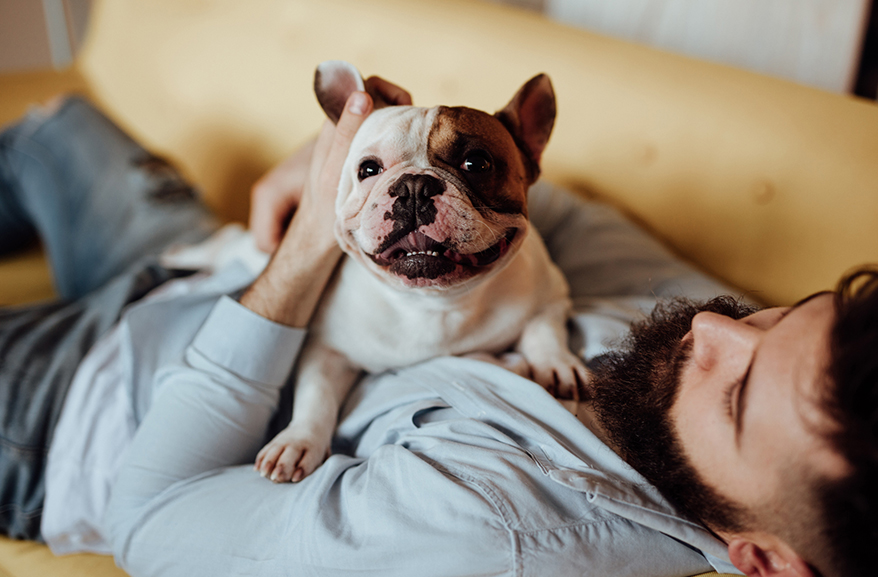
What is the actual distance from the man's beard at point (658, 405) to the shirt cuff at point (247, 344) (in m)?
0.51

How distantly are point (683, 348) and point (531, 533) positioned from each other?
12.8 inches

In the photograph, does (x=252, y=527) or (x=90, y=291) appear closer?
(x=252, y=527)

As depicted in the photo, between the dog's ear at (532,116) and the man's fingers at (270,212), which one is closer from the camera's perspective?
the dog's ear at (532,116)

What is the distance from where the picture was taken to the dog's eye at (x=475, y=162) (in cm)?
92

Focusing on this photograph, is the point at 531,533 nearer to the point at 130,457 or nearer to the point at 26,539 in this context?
the point at 130,457

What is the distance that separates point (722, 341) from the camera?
0.78 metres

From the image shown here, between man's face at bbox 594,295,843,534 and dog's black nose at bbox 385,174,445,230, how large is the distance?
0.37m

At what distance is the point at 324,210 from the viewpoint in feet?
3.38

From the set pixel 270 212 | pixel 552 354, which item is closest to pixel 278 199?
pixel 270 212

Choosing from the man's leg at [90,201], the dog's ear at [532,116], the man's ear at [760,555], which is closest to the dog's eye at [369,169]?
the dog's ear at [532,116]

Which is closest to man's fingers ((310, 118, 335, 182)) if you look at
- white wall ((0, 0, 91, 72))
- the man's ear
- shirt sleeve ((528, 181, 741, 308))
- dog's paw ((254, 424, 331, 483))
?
dog's paw ((254, 424, 331, 483))

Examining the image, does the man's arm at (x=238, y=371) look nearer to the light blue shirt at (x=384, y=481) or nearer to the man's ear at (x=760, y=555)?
the light blue shirt at (x=384, y=481)

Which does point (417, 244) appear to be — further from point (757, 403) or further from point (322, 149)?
point (757, 403)

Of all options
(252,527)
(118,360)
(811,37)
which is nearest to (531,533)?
(252,527)
